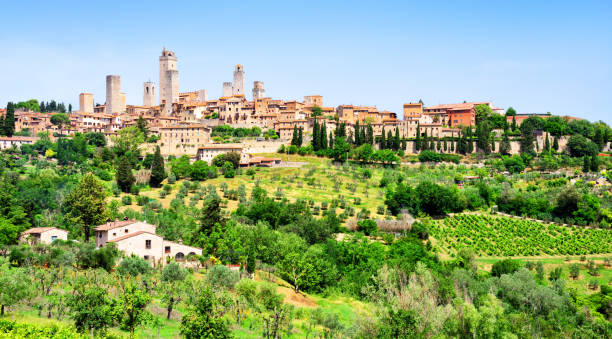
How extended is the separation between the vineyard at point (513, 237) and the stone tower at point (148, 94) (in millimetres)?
68213

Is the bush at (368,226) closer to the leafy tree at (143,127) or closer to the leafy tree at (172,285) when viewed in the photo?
the leafy tree at (172,285)

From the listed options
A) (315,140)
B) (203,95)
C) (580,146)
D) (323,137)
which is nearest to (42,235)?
(315,140)

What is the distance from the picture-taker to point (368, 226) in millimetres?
52500

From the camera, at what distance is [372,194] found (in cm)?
6444

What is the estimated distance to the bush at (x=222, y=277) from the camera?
30.8 m

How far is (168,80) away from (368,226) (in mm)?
61691

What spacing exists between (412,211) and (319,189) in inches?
455

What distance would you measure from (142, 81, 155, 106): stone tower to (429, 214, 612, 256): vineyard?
68.2 meters

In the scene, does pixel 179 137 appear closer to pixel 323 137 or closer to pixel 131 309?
pixel 323 137

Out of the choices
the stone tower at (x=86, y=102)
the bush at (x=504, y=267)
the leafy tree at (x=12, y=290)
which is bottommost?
the bush at (x=504, y=267)

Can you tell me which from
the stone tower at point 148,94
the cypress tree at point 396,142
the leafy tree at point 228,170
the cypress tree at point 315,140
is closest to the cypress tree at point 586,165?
the cypress tree at point 396,142

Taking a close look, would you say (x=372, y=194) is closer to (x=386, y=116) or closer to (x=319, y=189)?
(x=319, y=189)

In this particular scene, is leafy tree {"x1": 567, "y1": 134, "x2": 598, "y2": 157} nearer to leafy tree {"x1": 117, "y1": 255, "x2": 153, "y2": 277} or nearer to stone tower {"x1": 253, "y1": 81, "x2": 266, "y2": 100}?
stone tower {"x1": 253, "y1": 81, "x2": 266, "y2": 100}

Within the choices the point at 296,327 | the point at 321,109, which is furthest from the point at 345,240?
the point at 321,109
